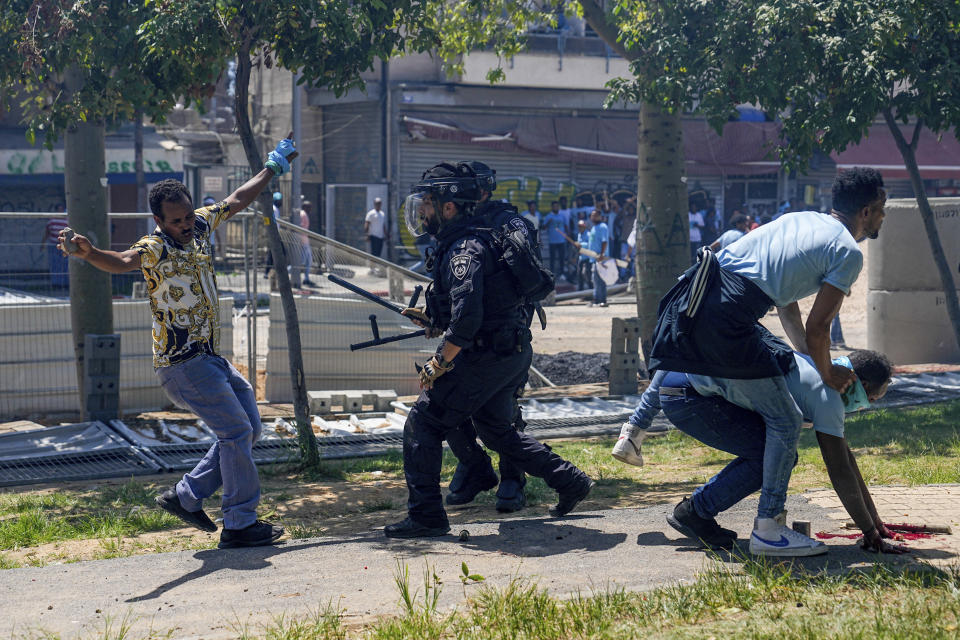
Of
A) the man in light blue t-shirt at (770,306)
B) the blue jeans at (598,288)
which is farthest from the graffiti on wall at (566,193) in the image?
the man in light blue t-shirt at (770,306)

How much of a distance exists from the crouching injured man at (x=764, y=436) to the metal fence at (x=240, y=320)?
5.40 m

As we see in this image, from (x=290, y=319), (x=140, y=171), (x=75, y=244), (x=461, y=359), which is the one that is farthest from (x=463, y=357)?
(x=140, y=171)

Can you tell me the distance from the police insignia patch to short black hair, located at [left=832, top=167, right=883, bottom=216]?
5.20 ft

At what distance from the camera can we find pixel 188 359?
4898 mm

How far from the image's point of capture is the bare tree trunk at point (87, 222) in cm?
856

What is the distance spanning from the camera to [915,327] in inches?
501

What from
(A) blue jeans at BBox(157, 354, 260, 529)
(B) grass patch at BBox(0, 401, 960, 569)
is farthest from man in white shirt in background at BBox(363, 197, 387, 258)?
(A) blue jeans at BBox(157, 354, 260, 529)

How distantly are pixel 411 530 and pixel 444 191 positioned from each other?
160 cm

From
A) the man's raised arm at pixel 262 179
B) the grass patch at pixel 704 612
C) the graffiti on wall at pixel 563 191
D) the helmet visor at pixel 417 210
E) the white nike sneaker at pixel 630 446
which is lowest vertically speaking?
the grass patch at pixel 704 612

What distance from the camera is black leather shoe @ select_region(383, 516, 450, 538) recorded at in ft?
16.5

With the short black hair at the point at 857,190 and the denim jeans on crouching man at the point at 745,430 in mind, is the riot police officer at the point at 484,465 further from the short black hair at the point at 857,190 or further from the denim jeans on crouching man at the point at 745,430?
the short black hair at the point at 857,190

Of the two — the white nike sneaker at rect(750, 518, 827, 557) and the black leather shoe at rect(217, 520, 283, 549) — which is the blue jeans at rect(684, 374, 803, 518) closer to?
the white nike sneaker at rect(750, 518, 827, 557)

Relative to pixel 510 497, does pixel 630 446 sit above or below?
above

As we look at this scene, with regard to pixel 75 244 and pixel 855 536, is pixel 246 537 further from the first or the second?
pixel 855 536
